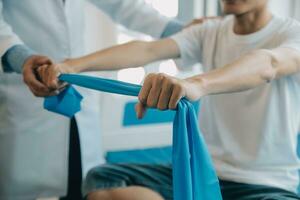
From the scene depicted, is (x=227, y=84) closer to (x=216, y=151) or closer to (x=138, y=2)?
(x=216, y=151)

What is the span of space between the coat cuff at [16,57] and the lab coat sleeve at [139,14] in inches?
18.5

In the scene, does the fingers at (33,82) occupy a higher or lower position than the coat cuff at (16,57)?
lower

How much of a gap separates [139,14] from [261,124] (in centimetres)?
62

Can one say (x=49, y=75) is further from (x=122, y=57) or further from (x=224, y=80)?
(x=224, y=80)

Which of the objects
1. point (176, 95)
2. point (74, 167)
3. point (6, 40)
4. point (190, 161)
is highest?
point (6, 40)

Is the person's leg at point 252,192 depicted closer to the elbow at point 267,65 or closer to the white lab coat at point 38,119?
the elbow at point 267,65

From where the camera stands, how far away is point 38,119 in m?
1.49

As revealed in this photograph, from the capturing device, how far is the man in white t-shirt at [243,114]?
1248mm

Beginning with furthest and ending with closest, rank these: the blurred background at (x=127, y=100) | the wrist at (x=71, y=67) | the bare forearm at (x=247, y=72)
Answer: the blurred background at (x=127, y=100) < the wrist at (x=71, y=67) < the bare forearm at (x=247, y=72)

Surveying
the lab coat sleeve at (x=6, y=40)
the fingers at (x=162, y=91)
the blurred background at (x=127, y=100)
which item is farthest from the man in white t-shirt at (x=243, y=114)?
the blurred background at (x=127, y=100)

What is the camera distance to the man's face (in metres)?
1.30

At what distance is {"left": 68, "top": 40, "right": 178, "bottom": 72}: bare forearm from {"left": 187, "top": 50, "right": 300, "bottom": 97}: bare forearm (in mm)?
398

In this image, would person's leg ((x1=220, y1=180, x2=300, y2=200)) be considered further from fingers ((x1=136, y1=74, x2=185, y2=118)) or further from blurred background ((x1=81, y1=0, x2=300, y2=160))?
blurred background ((x1=81, y1=0, x2=300, y2=160))

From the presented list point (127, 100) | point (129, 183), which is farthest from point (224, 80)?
point (127, 100)
